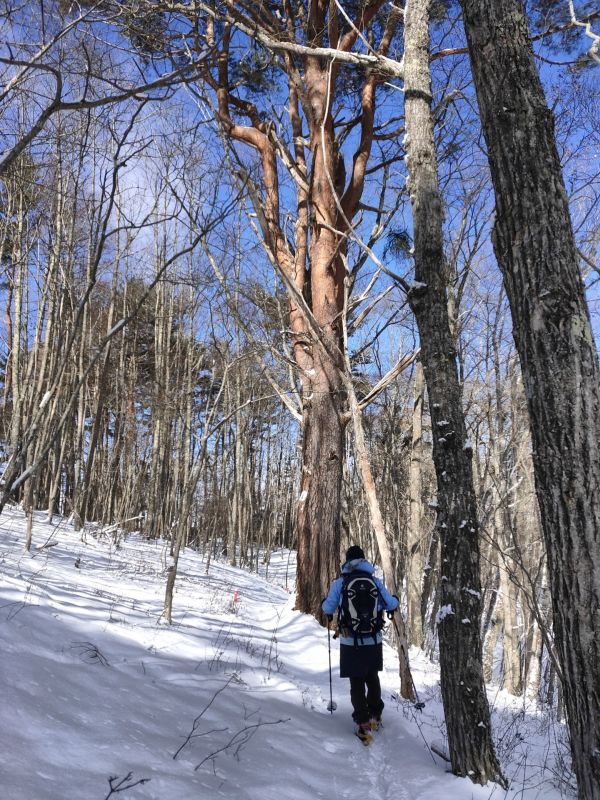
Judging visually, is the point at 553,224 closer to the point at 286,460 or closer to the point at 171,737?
the point at 171,737

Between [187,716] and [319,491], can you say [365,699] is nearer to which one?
[187,716]

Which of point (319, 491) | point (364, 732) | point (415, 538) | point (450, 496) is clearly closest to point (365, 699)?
point (364, 732)

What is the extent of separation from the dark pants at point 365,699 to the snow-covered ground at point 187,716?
18 centimetres

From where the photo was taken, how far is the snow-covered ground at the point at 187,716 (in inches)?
93.2

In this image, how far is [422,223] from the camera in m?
3.78

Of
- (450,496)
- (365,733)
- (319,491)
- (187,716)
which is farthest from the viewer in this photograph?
(319,491)

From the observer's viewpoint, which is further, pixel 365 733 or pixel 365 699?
pixel 365 699

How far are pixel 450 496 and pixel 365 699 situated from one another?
2.02 meters

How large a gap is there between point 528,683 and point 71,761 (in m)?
12.1

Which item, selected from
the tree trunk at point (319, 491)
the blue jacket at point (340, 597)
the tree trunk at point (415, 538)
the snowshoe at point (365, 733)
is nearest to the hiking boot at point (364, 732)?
the snowshoe at point (365, 733)

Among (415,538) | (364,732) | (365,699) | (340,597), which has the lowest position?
(364,732)

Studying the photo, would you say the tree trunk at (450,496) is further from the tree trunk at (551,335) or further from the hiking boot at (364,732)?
the tree trunk at (551,335)

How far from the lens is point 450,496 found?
348cm

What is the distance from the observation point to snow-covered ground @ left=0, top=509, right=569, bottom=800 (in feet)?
7.77
